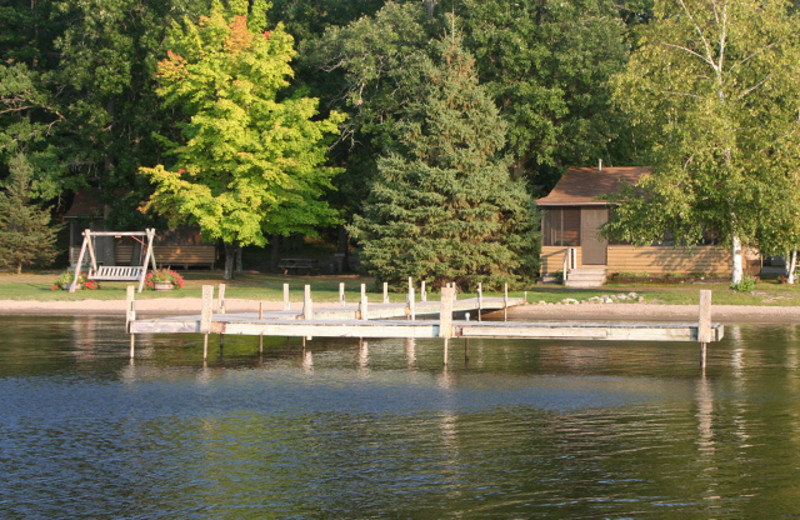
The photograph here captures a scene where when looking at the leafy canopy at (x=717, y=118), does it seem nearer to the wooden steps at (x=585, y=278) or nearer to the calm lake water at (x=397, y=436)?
the wooden steps at (x=585, y=278)

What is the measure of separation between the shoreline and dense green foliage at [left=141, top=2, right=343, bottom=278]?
26.1ft

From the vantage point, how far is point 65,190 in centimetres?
5700

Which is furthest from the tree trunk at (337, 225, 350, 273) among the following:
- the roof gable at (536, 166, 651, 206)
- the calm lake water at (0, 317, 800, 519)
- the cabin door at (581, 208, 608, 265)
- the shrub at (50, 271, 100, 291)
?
the calm lake water at (0, 317, 800, 519)

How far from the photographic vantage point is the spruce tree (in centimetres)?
3866

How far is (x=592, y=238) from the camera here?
4641 centimetres

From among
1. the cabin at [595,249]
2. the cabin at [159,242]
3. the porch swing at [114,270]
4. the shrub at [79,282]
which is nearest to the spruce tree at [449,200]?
the cabin at [595,249]

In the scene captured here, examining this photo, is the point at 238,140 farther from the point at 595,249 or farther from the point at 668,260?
the point at 668,260

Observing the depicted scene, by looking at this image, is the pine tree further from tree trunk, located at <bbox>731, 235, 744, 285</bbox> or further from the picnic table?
tree trunk, located at <bbox>731, 235, 744, 285</bbox>

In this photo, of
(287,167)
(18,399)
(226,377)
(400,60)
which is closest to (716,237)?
(400,60)

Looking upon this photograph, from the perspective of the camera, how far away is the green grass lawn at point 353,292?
3506cm

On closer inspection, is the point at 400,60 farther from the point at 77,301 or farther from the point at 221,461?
the point at 221,461

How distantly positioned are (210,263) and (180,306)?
2288cm

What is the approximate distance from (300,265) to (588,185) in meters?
17.8

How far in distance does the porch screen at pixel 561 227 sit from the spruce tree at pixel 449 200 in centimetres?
576
